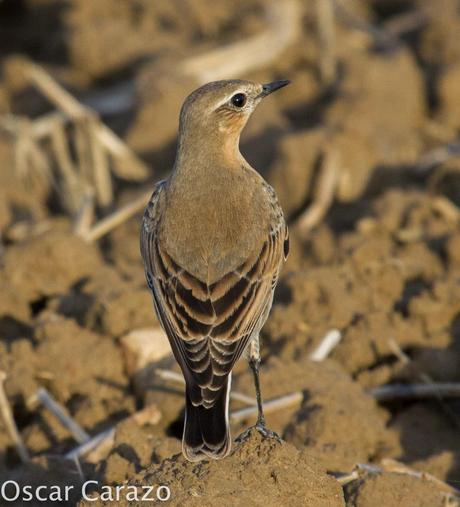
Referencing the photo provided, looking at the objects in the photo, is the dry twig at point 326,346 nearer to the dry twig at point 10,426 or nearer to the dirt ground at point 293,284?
the dirt ground at point 293,284

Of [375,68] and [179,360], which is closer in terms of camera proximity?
[179,360]

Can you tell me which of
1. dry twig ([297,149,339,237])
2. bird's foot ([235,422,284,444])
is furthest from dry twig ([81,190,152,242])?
bird's foot ([235,422,284,444])

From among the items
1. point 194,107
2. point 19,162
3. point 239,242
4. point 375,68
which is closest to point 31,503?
point 239,242

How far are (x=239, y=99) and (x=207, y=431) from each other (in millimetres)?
2212

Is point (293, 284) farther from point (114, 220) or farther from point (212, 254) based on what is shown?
point (212, 254)

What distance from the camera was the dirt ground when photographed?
599cm

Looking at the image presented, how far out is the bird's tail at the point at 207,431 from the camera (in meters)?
5.13

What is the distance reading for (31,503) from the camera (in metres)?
5.89

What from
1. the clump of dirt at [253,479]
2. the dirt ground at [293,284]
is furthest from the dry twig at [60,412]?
the clump of dirt at [253,479]

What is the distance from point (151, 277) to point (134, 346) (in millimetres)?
1264

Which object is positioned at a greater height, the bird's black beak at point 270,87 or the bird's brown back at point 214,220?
the bird's black beak at point 270,87

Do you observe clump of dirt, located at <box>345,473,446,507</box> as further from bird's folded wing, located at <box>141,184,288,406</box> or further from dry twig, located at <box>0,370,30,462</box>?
dry twig, located at <box>0,370,30,462</box>

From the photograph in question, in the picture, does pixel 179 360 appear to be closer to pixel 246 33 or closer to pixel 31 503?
pixel 31 503

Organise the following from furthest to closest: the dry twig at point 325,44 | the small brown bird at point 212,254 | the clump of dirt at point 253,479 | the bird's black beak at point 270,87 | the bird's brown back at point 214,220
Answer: the dry twig at point 325,44
the bird's black beak at point 270,87
the bird's brown back at point 214,220
the small brown bird at point 212,254
the clump of dirt at point 253,479
